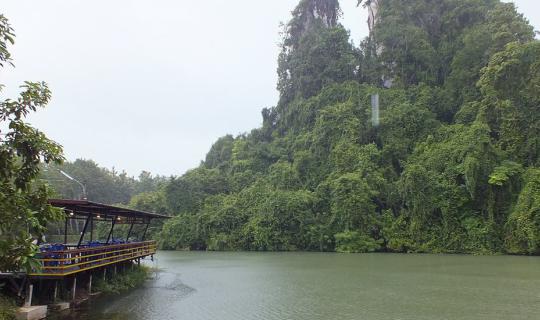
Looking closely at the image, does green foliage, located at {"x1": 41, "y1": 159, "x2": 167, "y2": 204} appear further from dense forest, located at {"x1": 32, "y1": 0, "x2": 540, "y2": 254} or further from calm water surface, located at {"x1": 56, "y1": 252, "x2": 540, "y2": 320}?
calm water surface, located at {"x1": 56, "y1": 252, "x2": 540, "y2": 320}

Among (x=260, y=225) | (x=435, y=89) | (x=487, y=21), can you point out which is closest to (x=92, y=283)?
(x=260, y=225)

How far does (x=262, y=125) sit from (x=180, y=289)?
45375mm

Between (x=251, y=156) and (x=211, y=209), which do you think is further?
(x=251, y=156)

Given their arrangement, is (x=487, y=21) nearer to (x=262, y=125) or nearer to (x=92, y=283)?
(x=262, y=125)

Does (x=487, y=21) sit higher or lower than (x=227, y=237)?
higher

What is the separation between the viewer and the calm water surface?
42.2 feet

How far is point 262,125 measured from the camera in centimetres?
6231

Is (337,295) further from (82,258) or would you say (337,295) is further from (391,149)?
(391,149)

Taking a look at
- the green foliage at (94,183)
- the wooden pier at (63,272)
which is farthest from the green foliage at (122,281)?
the green foliage at (94,183)

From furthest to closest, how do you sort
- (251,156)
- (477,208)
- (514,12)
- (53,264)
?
(251,156)
(514,12)
(477,208)
(53,264)

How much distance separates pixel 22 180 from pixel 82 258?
8.96m

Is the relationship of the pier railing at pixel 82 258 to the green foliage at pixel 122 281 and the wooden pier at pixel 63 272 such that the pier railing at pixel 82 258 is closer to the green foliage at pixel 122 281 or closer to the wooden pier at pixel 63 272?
the wooden pier at pixel 63 272

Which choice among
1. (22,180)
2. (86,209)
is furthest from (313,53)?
(22,180)

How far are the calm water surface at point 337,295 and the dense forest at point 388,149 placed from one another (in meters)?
10.8
